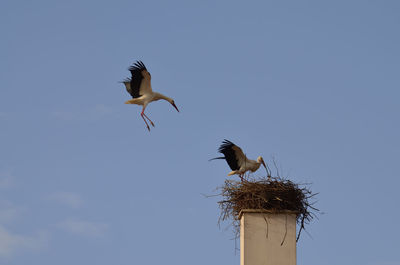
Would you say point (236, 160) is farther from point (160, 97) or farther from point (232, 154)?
point (160, 97)

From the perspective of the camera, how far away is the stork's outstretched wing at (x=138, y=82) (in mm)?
13288

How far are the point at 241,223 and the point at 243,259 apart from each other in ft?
2.67

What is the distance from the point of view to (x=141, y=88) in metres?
13.8

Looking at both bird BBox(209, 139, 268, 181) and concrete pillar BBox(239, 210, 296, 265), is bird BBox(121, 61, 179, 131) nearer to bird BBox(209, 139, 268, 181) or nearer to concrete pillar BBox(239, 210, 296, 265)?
bird BBox(209, 139, 268, 181)

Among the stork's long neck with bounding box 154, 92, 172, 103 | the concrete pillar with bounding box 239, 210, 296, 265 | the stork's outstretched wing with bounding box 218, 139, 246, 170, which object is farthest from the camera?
the stork's long neck with bounding box 154, 92, 172, 103

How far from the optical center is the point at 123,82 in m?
14.2

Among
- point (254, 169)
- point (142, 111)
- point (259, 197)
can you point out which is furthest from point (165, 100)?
point (259, 197)

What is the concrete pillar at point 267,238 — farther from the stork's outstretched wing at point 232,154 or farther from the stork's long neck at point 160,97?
the stork's long neck at point 160,97

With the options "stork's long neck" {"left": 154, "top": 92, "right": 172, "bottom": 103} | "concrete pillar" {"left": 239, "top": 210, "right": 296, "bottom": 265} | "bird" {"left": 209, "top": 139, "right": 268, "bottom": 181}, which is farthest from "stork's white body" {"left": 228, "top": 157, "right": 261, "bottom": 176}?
"stork's long neck" {"left": 154, "top": 92, "right": 172, "bottom": 103}

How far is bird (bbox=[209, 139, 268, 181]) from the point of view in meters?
11.5

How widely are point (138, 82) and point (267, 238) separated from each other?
18.3ft

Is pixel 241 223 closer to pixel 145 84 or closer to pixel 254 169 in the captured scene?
pixel 254 169

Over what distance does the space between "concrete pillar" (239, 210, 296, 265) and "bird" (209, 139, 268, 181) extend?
2137 mm

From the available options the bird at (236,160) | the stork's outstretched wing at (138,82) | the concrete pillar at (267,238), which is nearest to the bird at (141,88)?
the stork's outstretched wing at (138,82)
